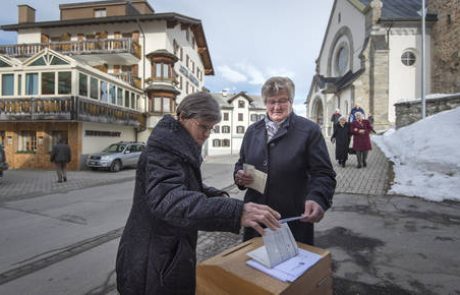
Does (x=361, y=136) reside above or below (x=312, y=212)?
above

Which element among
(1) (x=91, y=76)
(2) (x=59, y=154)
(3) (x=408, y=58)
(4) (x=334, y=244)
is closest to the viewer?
(4) (x=334, y=244)

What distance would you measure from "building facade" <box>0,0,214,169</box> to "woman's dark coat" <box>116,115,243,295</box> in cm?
1756

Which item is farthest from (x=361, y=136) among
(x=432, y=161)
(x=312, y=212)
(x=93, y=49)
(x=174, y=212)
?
(x=93, y=49)

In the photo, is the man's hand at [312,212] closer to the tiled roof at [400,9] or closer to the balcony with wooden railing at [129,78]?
the balcony with wooden railing at [129,78]

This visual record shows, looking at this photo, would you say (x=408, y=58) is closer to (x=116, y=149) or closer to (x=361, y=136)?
(x=361, y=136)

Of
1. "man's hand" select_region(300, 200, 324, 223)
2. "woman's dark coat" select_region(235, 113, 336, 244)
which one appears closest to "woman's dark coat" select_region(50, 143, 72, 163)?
"woman's dark coat" select_region(235, 113, 336, 244)

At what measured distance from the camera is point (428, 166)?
30.0 feet

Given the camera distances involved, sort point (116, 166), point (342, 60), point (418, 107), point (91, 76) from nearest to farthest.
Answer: point (418, 107)
point (116, 166)
point (91, 76)
point (342, 60)

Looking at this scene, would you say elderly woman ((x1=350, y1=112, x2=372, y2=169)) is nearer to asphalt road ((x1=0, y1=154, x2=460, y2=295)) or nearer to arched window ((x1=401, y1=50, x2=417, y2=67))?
asphalt road ((x1=0, y1=154, x2=460, y2=295))

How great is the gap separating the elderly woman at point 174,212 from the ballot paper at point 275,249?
142 mm

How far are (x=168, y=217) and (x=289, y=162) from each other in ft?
3.91

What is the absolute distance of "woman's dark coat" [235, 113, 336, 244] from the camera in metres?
2.22

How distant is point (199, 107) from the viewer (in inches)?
61.2

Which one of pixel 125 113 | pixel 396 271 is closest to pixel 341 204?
pixel 396 271
